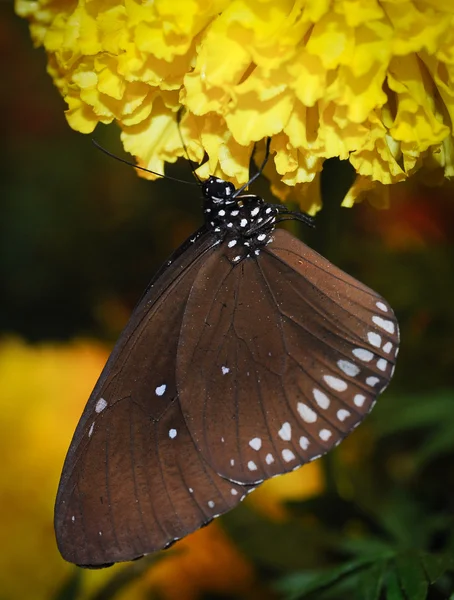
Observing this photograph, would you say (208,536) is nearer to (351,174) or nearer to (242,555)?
(242,555)

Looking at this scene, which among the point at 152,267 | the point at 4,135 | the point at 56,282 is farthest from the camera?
the point at 4,135

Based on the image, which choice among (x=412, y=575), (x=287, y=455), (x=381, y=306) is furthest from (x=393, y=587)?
(x=381, y=306)

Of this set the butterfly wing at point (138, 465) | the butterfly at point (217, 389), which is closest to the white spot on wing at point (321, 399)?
the butterfly at point (217, 389)

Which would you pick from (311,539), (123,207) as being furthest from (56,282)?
(311,539)

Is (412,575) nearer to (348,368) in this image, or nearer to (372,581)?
(372,581)

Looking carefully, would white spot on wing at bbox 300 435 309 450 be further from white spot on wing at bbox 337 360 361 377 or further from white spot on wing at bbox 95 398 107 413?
white spot on wing at bbox 95 398 107 413

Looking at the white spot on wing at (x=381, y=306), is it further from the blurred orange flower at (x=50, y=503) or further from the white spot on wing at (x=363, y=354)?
the blurred orange flower at (x=50, y=503)

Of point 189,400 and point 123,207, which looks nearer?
point 189,400
